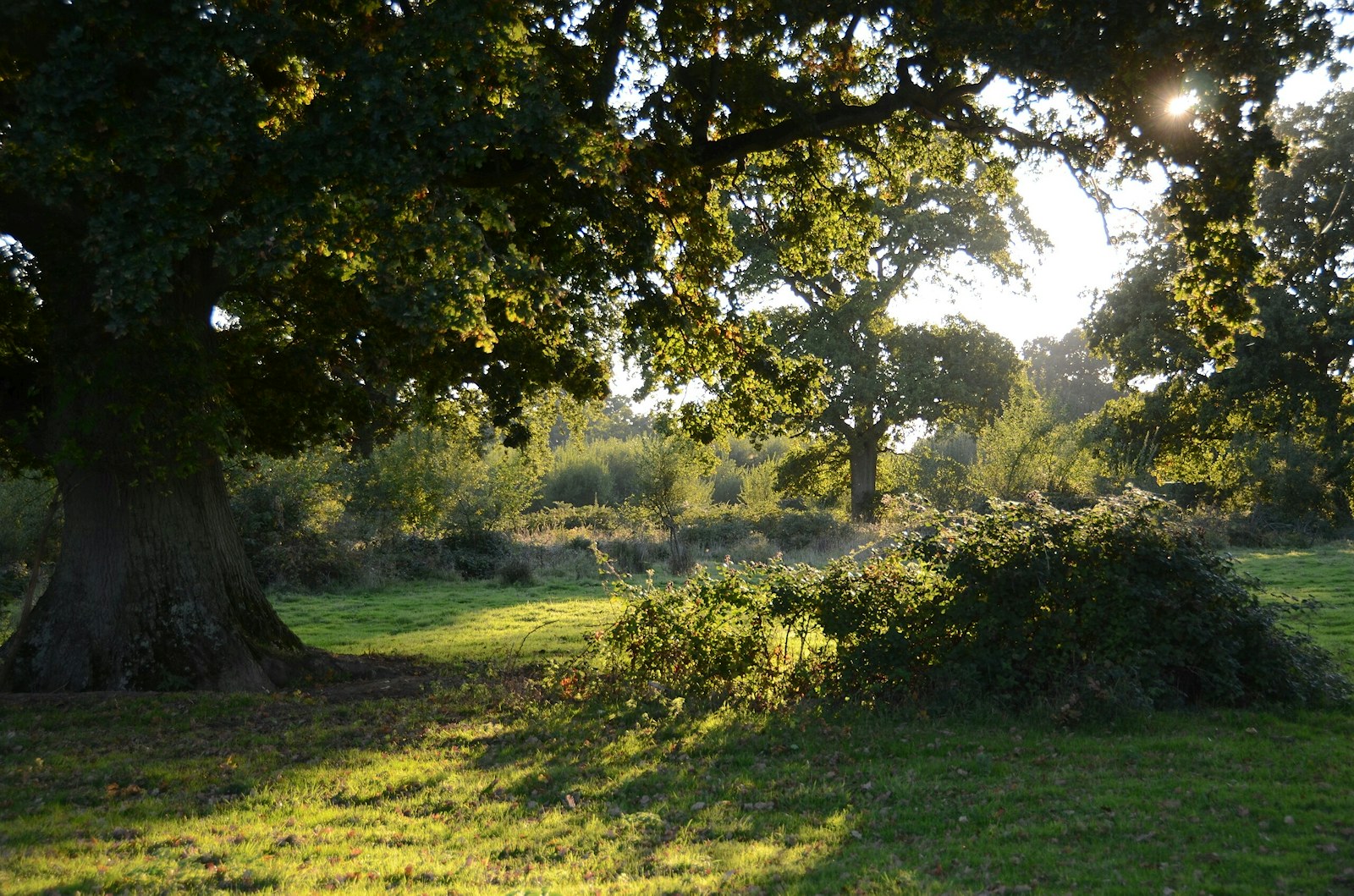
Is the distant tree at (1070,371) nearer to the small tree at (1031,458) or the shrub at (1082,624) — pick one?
the small tree at (1031,458)

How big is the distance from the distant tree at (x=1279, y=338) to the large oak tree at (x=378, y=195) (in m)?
18.7

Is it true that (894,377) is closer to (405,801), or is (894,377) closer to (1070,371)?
(405,801)

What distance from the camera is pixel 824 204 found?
48.6ft

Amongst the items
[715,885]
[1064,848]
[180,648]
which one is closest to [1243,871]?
[1064,848]

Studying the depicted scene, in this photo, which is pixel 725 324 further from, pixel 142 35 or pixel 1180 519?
pixel 142 35

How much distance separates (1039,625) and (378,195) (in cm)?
738

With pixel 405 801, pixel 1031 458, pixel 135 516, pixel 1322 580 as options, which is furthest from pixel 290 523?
pixel 1322 580

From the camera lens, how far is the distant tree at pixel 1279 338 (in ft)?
92.2

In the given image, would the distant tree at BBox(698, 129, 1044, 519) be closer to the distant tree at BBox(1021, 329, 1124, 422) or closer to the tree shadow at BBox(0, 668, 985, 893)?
the tree shadow at BBox(0, 668, 985, 893)

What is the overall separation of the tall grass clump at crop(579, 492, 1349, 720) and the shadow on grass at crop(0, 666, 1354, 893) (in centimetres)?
50

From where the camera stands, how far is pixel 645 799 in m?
7.55

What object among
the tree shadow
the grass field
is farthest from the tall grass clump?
the tree shadow

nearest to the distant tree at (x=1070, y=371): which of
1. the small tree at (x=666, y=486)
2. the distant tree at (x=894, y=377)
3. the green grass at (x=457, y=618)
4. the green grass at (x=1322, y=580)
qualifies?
the distant tree at (x=894, y=377)

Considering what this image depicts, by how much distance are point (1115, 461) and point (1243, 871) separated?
2872cm
